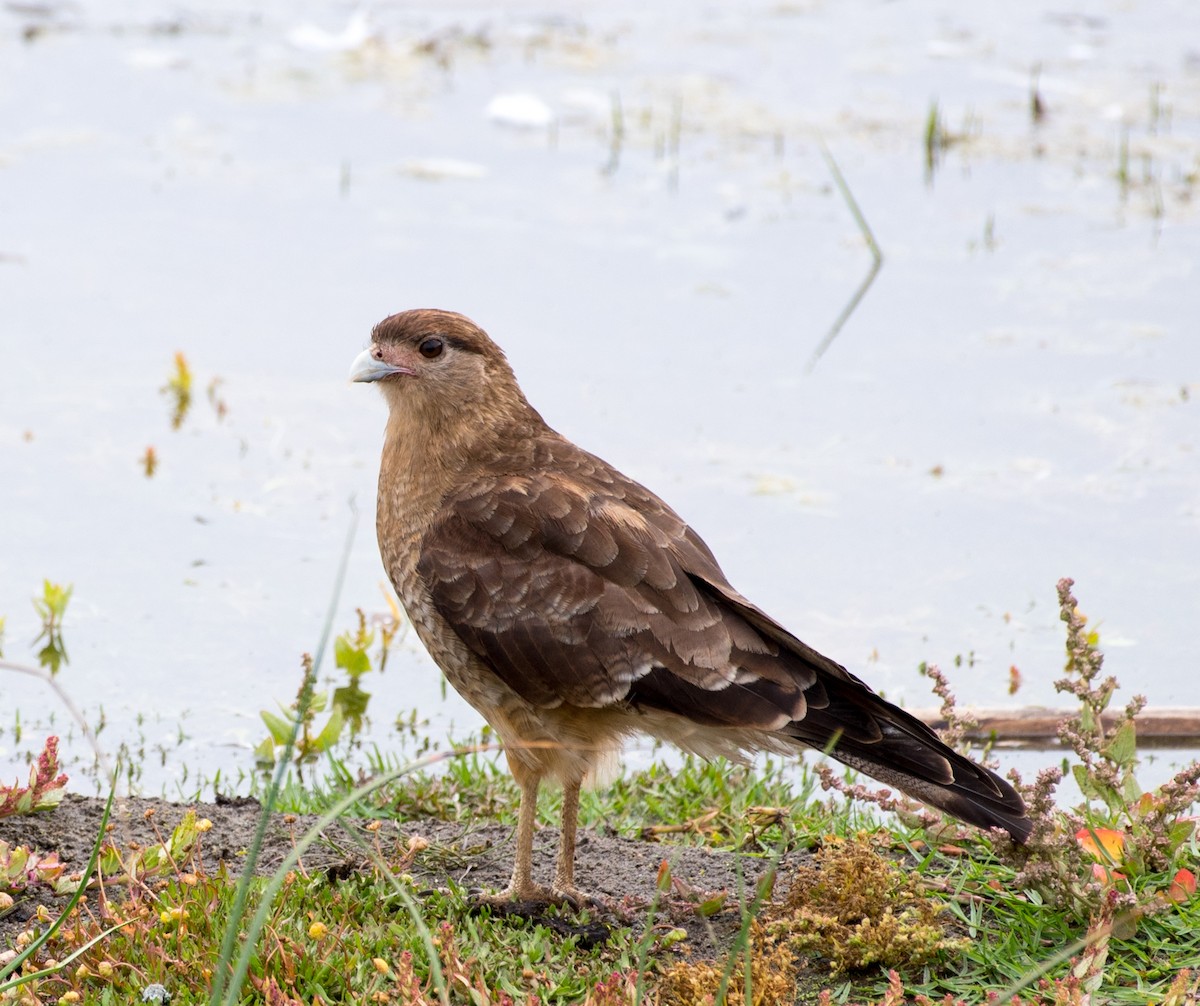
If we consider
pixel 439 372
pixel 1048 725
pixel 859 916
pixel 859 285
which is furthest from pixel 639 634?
pixel 859 285

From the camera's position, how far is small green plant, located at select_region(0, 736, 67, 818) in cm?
457

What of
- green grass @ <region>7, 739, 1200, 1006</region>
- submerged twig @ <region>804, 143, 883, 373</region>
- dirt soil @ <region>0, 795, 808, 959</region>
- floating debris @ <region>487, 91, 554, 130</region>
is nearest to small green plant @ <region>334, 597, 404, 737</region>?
dirt soil @ <region>0, 795, 808, 959</region>

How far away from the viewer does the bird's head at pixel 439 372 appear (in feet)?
16.5

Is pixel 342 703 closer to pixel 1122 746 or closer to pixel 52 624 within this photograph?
pixel 52 624

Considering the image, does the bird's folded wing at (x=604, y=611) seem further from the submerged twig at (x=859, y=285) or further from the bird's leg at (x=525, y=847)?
the submerged twig at (x=859, y=285)

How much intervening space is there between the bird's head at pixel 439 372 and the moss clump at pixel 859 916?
164 cm

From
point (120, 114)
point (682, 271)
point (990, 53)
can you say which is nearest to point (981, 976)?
point (682, 271)

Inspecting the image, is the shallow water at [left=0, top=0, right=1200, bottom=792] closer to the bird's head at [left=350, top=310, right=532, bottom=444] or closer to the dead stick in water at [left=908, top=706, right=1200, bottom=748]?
the dead stick in water at [left=908, top=706, right=1200, bottom=748]

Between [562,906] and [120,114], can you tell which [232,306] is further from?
[562,906]

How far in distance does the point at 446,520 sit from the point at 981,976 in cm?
184

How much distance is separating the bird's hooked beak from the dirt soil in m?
1.33

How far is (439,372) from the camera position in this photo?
5086 mm

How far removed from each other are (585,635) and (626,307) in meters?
4.58

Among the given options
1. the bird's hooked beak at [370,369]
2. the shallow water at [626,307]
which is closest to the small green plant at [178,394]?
the shallow water at [626,307]
